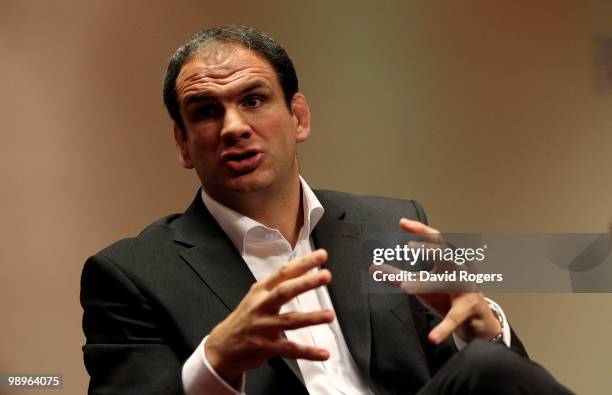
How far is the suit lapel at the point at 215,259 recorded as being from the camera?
1.43 metres

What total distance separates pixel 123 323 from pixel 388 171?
0.92m

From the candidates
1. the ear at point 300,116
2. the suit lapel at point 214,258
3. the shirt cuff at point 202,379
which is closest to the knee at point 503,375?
the shirt cuff at point 202,379

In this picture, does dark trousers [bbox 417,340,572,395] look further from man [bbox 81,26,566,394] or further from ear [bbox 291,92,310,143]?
ear [bbox 291,92,310,143]

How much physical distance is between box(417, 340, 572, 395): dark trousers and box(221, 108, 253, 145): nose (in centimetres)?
55

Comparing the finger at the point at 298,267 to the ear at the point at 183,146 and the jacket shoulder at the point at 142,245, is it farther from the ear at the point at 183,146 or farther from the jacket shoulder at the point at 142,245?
the ear at the point at 183,146

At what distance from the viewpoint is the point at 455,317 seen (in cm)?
124

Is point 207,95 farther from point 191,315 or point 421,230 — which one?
point 421,230

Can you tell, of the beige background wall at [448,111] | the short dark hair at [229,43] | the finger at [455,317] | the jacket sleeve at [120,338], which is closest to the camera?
the finger at [455,317]

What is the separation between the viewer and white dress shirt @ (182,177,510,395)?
143 centimetres

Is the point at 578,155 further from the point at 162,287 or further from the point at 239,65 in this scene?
the point at 162,287

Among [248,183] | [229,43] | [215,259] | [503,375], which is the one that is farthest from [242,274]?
[503,375]

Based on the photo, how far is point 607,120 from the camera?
7.08ft

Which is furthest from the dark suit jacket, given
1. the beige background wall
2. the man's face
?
the beige background wall

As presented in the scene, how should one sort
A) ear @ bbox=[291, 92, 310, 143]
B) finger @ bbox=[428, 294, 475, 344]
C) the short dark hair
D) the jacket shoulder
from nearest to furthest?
finger @ bbox=[428, 294, 475, 344] < the jacket shoulder < the short dark hair < ear @ bbox=[291, 92, 310, 143]
